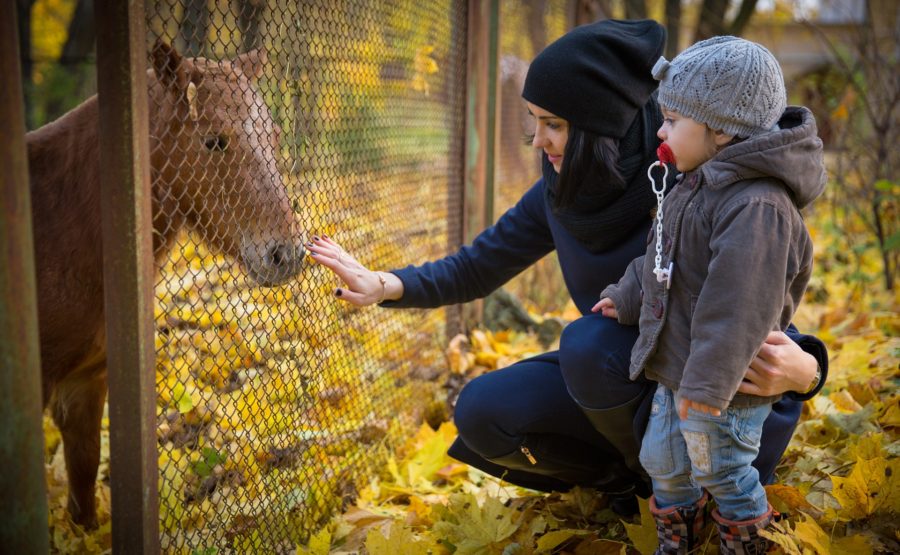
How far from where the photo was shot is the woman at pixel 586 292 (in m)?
2.50

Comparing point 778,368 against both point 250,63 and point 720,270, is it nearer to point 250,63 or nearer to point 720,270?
point 720,270

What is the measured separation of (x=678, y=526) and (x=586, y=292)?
86cm

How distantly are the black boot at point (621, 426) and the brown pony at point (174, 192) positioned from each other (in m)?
1.08

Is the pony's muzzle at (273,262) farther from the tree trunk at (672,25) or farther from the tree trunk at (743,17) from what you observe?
the tree trunk at (743,17)

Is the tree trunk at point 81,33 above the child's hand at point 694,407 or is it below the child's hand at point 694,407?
above

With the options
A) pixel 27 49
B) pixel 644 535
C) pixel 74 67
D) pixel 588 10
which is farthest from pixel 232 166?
pixel 74 67

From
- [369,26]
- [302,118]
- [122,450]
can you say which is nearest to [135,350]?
[122,450]

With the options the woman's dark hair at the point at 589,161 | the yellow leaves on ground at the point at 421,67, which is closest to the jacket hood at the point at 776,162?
the woman's dark hair at the point at 589,161

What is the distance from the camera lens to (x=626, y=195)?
2.67 meters

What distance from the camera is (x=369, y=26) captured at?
348 centimetres

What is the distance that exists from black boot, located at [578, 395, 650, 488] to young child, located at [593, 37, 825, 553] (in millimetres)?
128

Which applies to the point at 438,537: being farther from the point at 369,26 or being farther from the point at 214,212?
the point at 369,26

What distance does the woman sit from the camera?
8.20 feet

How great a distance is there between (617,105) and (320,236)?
3.57ft
